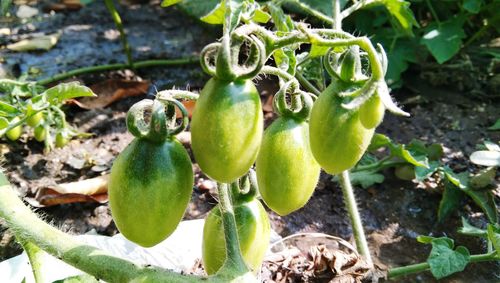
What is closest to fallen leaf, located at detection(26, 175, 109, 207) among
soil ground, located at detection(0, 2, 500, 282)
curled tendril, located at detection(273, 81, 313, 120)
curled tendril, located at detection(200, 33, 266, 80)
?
soil ground, located at detection(0, 2, 500, 282)

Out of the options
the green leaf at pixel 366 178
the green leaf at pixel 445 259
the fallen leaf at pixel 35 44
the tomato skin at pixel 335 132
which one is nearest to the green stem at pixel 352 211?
the green leaf at pixel 445 259

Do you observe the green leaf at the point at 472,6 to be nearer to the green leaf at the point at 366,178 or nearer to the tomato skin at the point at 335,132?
the green leaf at the point at 366,178

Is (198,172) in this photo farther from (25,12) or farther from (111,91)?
(25,12)

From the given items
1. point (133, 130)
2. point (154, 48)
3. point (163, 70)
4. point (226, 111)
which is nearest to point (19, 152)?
point (163, 70)

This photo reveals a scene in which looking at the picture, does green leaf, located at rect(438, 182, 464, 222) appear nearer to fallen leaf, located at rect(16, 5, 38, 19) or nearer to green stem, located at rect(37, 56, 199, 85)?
green stem, located at rect(37, 56, 199, 85)

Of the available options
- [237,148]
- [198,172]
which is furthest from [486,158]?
[237,148]

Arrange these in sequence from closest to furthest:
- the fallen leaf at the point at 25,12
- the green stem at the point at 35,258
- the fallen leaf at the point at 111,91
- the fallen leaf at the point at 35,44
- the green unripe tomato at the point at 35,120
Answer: the green stem at the point at 35,258
the green unripe tomato at the point at 35,120
the fallen leaf at the point at 111,91
the fallen leaf at the point at 35,44
the fallen leaf at the point at 25,12
